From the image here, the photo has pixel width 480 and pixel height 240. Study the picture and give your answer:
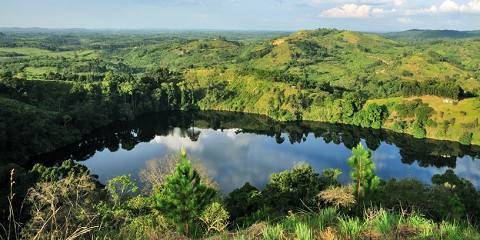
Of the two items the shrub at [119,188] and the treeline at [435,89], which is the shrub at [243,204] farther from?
the treeline at [435,89]

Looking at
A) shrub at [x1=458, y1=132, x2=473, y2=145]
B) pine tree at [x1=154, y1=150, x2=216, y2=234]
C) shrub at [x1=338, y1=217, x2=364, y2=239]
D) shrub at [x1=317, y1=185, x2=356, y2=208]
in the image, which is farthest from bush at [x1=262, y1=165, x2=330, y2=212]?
shrub at [x1=458, y1=132, x2=473, y2=145]

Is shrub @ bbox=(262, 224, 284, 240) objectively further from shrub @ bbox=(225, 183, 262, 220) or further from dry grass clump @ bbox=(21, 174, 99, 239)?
shrub @ bbox=(225, 183, 262, 220)

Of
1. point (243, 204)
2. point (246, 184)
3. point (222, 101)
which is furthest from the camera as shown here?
point (222, 101)

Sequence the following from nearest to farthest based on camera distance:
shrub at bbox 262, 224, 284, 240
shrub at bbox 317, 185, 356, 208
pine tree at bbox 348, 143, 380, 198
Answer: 1. shrub at bbox 262, 224, 284, 240
2. shrub at bbox 317, 185, 356, 208
3. pine tree at bbox 348, 143, 380, 198

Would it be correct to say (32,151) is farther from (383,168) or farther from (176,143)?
(383,168)

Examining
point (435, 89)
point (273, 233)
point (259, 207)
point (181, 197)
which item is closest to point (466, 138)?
point (435, 89)

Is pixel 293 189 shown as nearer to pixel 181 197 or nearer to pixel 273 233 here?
pixel 181 197

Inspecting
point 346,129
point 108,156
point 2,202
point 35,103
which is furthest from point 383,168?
point 35,103
